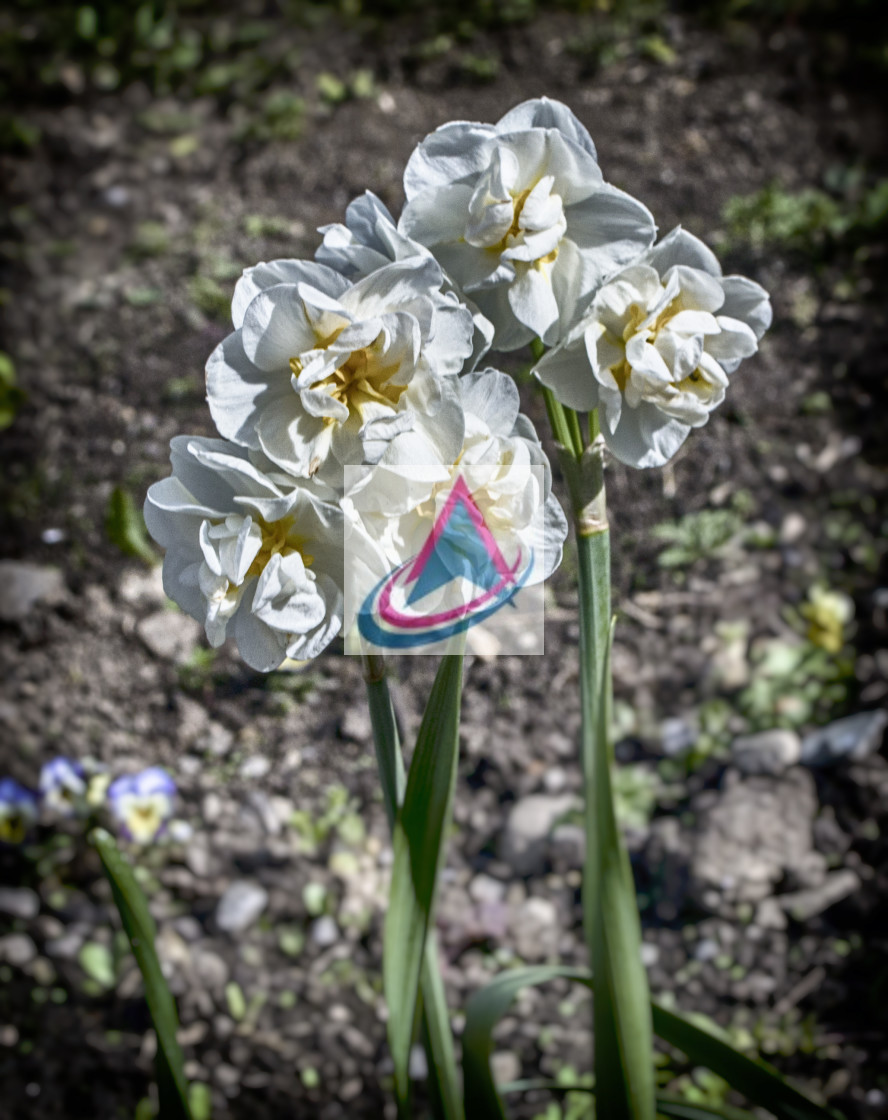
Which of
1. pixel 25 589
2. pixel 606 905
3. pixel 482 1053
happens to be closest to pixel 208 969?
pixel 482 1053

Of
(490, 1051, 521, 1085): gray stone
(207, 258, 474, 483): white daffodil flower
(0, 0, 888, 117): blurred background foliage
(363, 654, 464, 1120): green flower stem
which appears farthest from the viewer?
(0, 0, 888, 117): blurred background foliage

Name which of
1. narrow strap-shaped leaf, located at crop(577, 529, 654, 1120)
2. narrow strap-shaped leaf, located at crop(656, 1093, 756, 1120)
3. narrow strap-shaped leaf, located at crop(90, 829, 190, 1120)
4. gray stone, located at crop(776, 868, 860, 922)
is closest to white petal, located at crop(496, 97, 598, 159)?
narrow strap-shaped leaf, located at crop(577, 529, 654, 1120)

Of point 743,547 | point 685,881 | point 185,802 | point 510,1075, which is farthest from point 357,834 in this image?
point 743,547

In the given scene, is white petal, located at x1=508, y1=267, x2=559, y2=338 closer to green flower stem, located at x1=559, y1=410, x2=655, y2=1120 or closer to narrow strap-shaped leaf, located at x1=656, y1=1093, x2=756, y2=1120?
green flower stem, located at x1=559, y1=410, x2=655, y2=1120

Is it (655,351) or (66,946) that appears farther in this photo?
(66,946)

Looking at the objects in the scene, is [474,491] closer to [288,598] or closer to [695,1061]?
[288,598]

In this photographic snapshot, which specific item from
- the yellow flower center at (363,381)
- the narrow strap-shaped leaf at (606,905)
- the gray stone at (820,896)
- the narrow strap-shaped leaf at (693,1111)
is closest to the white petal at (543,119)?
the yellow flower center at (363,381)

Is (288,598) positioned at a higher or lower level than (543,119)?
lower

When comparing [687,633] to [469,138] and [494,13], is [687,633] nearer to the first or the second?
[469,138]
